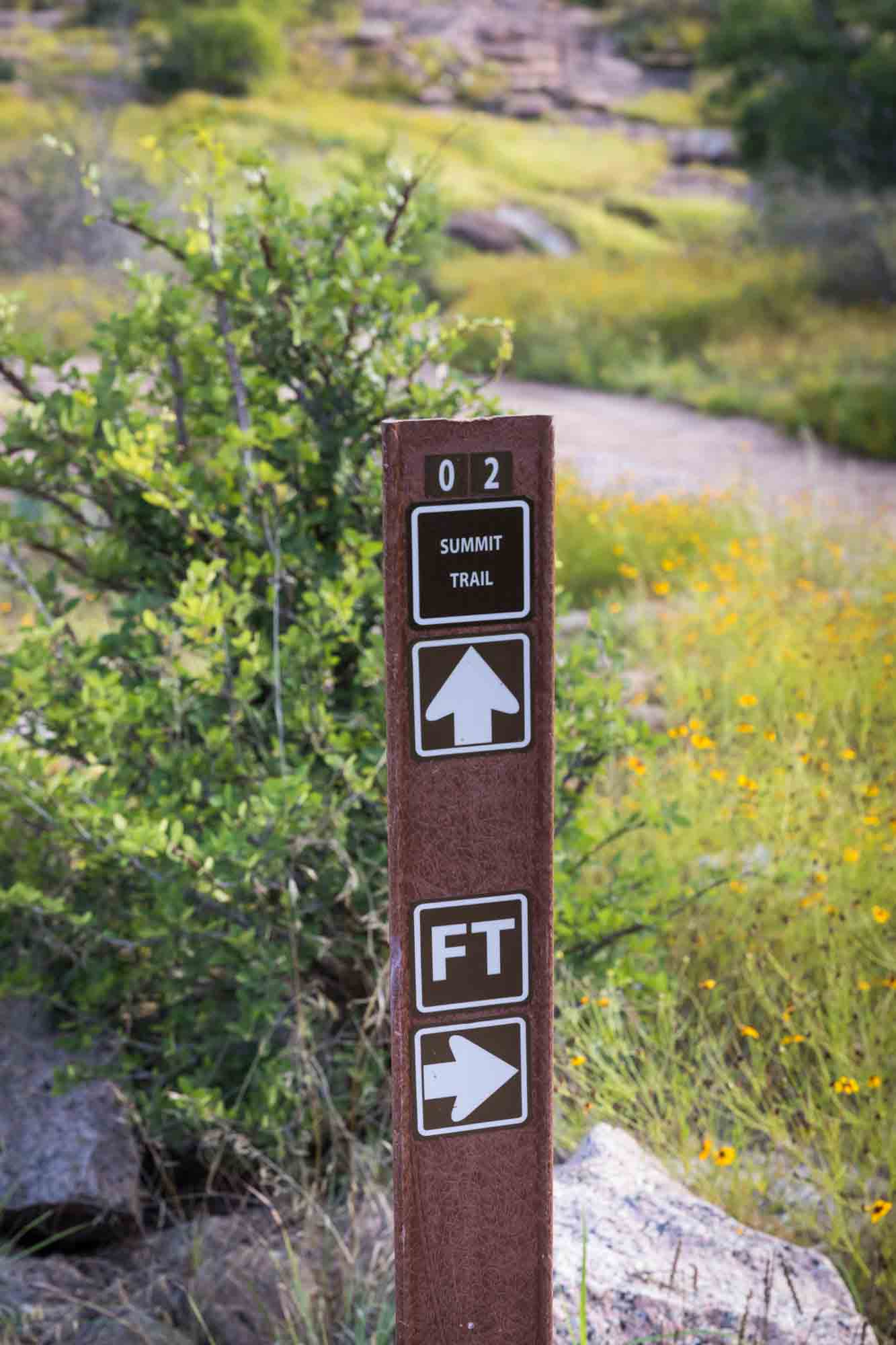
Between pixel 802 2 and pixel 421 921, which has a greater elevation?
pixel 802 2

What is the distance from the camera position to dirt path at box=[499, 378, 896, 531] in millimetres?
8430

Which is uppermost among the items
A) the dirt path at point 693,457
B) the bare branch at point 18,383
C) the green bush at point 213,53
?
the green bush at point 213,53

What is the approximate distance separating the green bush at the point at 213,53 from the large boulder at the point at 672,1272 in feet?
92.8

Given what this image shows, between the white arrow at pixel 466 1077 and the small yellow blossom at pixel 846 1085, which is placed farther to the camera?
the small yellow blossom at pixel 846 1085

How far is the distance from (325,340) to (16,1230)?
171 centimetres

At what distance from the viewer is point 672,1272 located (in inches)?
69.4

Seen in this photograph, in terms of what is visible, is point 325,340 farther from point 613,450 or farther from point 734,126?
point 734,126

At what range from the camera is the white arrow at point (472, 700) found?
1.29 meters

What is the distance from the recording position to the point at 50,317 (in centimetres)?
1048

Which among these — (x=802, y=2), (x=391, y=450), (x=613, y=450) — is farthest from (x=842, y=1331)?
(x=802, y=2)

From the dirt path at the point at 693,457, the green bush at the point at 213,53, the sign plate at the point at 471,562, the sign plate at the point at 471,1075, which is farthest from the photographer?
the green bush at the point at 213,53

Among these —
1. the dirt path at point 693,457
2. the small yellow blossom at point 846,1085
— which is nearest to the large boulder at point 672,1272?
the small yellow blossom at point 846,1085

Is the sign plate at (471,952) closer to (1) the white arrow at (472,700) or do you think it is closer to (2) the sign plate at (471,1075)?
(2) the sign plate at (471,1075)

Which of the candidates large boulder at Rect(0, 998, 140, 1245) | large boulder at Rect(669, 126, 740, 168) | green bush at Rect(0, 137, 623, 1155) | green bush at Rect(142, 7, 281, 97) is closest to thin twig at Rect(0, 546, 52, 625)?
green bush at Rect(0, 137, 623, 1155)
